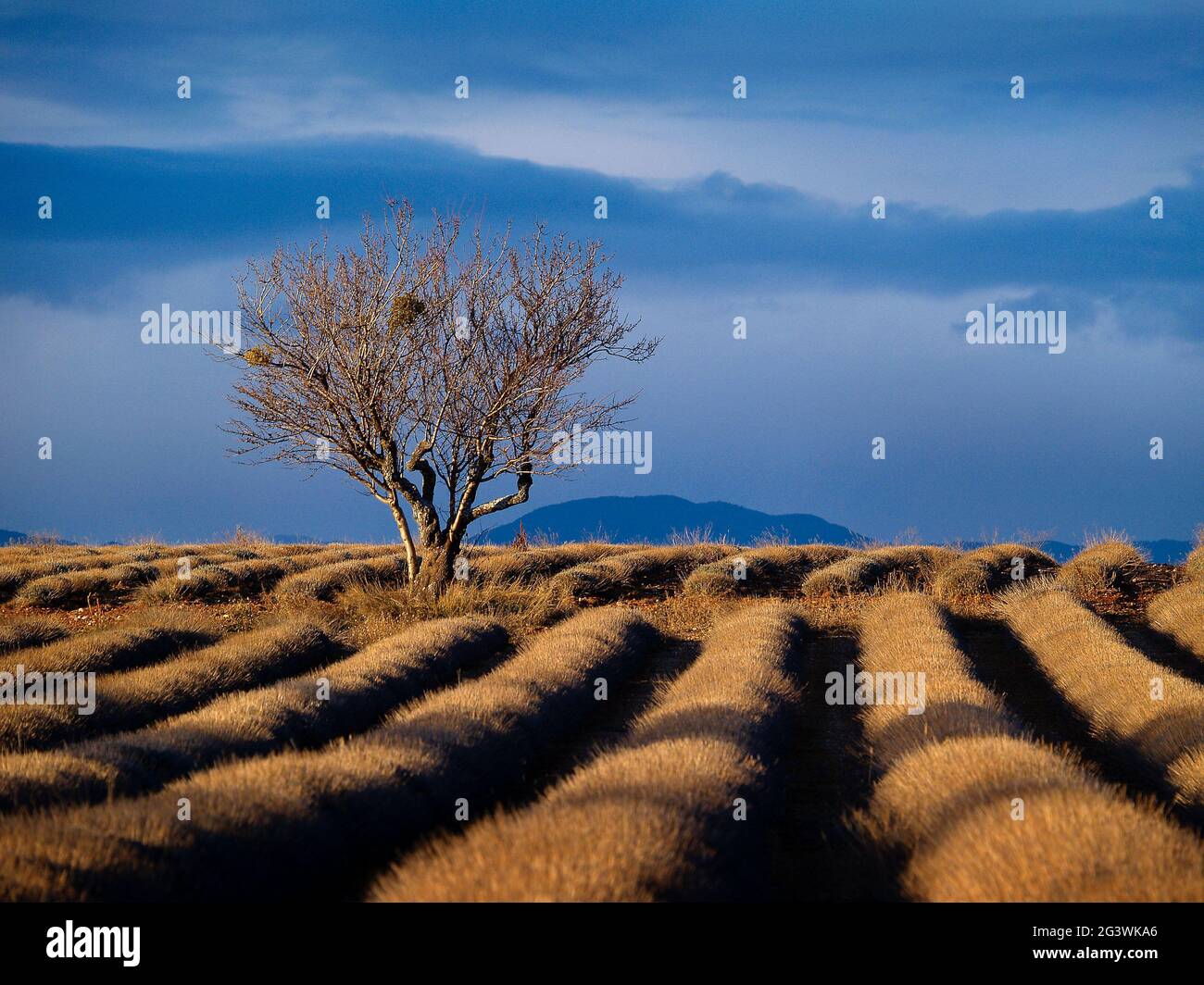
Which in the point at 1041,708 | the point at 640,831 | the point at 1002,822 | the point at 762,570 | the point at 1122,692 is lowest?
the point at 1041,708

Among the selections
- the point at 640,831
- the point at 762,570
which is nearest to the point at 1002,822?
the point at 640,831

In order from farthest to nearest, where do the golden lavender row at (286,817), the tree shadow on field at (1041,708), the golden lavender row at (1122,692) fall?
the tree shadow on field at (1041,708) < the golden lavender row at (1122,692) < the golden lavender row at (286,817)

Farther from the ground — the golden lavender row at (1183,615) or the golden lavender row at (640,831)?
the golden lavender row at (640,831)

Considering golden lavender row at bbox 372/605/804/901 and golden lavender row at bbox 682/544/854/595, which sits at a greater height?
golden lavender row at bbox 372/605/804/901

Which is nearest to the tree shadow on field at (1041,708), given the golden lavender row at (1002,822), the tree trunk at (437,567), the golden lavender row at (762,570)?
the golden lavender row at (1002,822)

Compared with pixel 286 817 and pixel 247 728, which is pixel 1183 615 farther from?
pixel 286 817

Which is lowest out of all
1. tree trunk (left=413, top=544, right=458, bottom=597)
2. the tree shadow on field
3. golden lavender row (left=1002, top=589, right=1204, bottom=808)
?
the tree shadow on field

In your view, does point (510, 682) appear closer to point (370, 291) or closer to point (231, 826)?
point (231, 826)

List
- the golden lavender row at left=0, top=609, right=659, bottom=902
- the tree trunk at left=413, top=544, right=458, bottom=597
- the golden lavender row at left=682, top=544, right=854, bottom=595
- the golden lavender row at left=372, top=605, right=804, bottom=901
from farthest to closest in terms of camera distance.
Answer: the golden lavender row at left=682, top=544, right=854, bottom=595, the tree trunk at left=413, top=544, right=458, bottom=597, the golden lavender row at left=0, top=609, right=659, bottom=902, the golden lavender row at left=372, top=605, right=804, bottom=901

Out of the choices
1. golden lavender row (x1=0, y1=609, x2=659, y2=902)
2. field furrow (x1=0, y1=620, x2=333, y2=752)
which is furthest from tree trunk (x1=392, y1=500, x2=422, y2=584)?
golden lavender row (x1=0, y1=609, x2=659, y2=902)

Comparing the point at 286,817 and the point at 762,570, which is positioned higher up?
the point at 286,817

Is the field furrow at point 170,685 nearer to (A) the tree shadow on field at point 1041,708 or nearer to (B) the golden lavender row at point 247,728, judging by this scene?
(B) the golden lavender row at point 247,728

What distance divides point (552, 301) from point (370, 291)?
328cm

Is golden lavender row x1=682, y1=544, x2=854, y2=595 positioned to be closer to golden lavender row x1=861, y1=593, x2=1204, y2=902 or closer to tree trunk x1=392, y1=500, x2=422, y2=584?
tree trunk x1=392, y1=500, x2=422, y2=584
